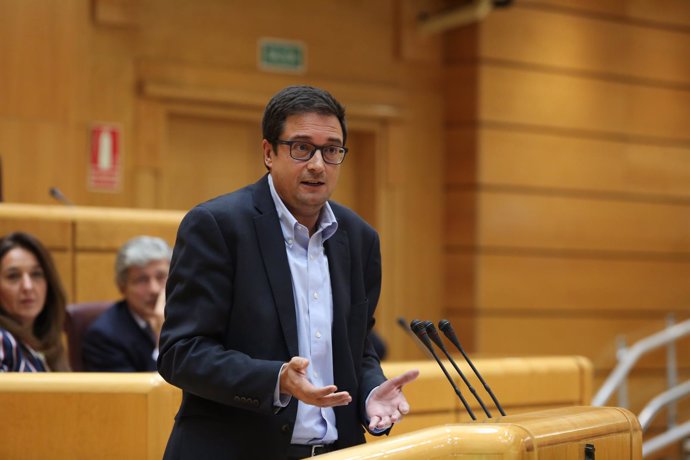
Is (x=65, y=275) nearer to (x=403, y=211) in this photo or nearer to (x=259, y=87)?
(x=259, y=87)

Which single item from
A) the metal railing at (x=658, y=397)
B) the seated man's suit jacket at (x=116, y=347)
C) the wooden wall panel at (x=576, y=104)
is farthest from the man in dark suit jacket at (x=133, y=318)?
the wooden wall panel at (x=576, y=104)

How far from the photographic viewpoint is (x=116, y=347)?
3564 millimetres

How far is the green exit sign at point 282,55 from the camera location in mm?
6082

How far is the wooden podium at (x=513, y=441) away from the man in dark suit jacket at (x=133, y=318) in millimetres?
1853

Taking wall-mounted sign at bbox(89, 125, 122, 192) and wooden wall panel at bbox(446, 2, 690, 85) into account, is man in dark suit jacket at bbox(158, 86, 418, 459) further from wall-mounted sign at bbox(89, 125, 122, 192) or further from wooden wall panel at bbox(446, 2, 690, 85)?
wooden wall panel at bbox(446, 2, 690, 85)

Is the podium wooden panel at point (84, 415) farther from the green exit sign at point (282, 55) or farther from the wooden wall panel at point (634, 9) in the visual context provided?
the wooden wall panel at point (634, 9)

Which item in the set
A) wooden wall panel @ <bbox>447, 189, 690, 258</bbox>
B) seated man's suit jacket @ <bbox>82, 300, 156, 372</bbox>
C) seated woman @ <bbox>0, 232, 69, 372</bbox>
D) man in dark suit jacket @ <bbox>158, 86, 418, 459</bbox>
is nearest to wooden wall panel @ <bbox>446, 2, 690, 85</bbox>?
wooden wall panel @ <bbox>447, 189, 690, 258</bbox>

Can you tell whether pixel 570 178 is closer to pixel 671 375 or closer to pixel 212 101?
pixel 671 375

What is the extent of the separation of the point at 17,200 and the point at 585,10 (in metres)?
3.80

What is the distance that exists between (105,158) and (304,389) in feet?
13.2

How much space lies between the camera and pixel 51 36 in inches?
210

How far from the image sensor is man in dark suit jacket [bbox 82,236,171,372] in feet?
11.7

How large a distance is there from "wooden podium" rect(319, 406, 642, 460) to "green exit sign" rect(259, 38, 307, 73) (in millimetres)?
4292

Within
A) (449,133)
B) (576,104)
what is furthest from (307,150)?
(576,104)
